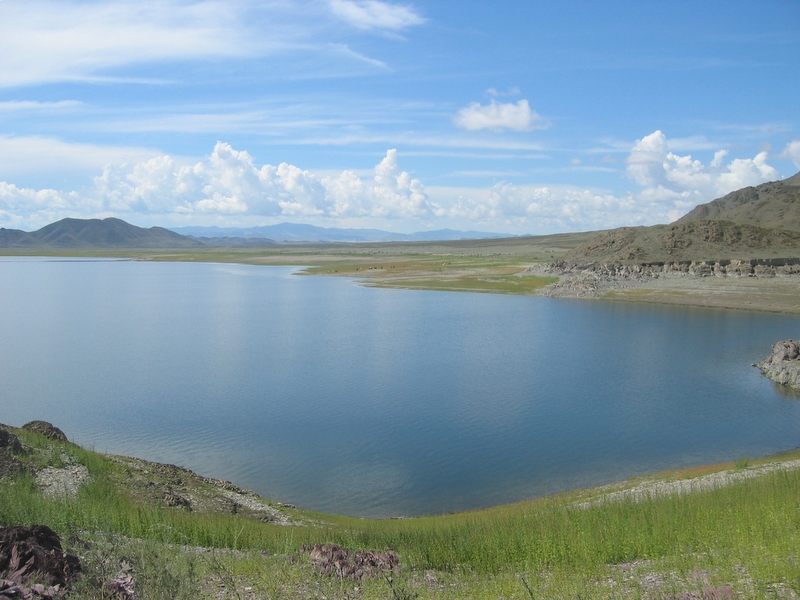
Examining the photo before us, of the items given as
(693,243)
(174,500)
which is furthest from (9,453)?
(693,243)

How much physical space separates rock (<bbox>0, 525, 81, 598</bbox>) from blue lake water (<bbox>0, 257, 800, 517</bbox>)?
7964mm

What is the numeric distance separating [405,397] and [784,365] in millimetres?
15377

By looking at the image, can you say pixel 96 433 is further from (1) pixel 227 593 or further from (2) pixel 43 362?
(1) pixel 227 593

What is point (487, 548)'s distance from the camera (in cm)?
813

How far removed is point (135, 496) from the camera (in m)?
11.8

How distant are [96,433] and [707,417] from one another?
19397mm

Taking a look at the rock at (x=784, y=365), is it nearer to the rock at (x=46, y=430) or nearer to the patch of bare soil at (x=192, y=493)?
the patch of bare soil at (x=192, y=493)

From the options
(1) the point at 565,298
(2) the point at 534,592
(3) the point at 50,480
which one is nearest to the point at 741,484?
(2) the point at 534,592

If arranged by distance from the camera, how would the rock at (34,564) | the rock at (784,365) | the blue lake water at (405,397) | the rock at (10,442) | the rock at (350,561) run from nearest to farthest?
the rock at (34,564), the rock at (350,561), the rock at (10,442), the blue lake water at (405,397), the rock at (784,365)

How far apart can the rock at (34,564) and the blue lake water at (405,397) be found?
7964 mm

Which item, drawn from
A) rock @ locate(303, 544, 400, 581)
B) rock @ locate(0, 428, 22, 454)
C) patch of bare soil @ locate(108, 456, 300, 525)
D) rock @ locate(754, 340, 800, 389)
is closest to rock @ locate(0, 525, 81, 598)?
rock @ locate(303, 544, 400, 581)

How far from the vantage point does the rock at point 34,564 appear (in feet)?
17.6

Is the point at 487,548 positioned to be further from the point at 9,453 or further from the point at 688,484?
the point at 9,453

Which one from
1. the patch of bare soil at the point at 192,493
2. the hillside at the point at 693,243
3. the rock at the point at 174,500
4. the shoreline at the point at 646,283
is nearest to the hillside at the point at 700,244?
the hillside at the point at 693,243
